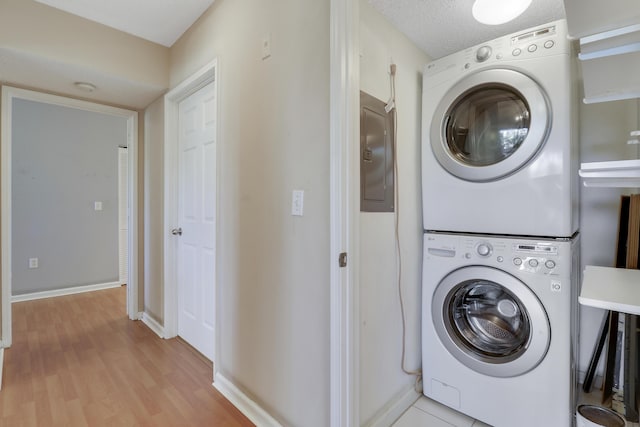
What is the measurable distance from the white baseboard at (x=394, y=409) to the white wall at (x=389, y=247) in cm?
1

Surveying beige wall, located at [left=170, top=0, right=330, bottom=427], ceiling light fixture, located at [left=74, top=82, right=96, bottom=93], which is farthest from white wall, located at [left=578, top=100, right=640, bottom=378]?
ceiling light fixture, located at [left=74, top=82, right=96, bottom=93]

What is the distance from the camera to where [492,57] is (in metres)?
1.47

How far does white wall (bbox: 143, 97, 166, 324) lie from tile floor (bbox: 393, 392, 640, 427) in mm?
Answer: 2073

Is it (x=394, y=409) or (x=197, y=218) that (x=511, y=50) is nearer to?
(x=394, y=409)

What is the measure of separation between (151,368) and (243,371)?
32.4 inches

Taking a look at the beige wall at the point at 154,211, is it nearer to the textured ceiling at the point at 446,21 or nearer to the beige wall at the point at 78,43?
the beige wall at the point at 78,43

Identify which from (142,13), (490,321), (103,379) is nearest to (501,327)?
(490,321)

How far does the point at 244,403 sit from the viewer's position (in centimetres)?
160

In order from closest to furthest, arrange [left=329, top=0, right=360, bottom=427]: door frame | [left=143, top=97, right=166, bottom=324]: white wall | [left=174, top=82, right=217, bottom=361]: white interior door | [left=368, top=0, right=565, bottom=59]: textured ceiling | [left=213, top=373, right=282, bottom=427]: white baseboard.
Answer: [left=329, top=0, right=360, bottom=427]: door frame
[left=213, top=373, right=282, bottom=427]: white baseboard
[left=368, top=0, right=565, bottom=59]: textured ceiling
[left=174, top=82, right=217, bottom=361]: white interior door
[left=143, top=97, right=166, bottom=324]: white wall

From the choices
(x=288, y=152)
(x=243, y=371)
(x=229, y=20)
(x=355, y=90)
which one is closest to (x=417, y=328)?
(x=243, y=371)

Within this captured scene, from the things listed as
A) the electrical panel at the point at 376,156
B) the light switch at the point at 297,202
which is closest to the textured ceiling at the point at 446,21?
the electrical panel at the point at 376,156

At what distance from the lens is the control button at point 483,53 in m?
1.48

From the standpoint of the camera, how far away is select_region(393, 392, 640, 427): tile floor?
1.51 meters

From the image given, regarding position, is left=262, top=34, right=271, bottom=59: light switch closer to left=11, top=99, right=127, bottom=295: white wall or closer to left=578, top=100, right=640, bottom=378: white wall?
left=578, top=100, right=640, bottom=378: white wall
